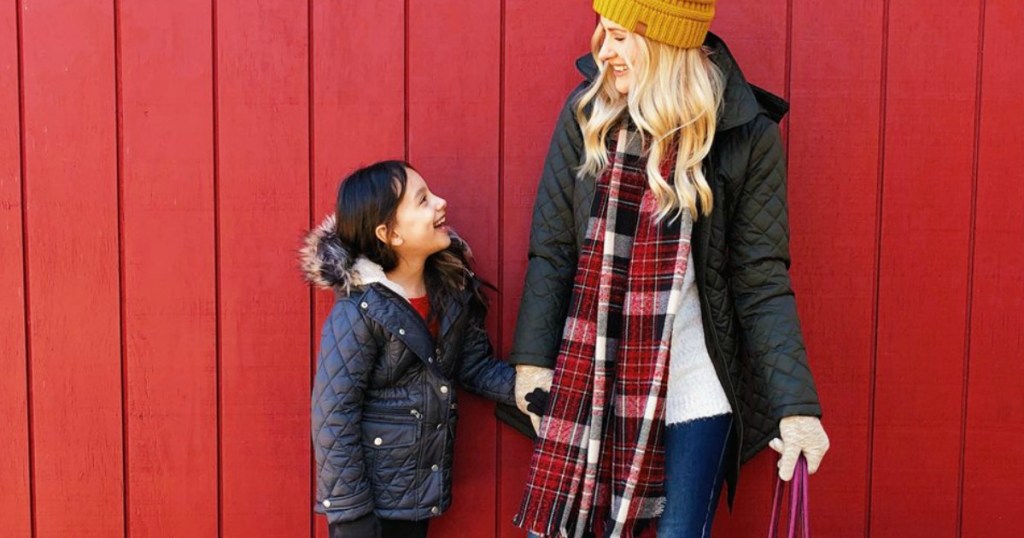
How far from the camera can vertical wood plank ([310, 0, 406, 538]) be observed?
228 cm

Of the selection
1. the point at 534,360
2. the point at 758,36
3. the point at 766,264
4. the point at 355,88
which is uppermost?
the point at 758,36

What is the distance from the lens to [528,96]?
7.58 ft

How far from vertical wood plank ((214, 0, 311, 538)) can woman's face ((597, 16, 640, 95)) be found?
0.78 m

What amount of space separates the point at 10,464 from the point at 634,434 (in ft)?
5.21

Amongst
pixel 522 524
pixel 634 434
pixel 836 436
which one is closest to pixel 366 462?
pixel 522 524

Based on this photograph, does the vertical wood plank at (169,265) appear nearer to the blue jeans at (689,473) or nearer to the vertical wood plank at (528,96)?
the vertical wood plank at (528,96)

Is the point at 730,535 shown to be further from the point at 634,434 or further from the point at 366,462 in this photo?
the point at 366,462

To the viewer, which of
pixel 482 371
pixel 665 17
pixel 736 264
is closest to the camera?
pixel 665 17

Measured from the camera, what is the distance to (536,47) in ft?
7.54

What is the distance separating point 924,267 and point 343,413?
57.5 inches

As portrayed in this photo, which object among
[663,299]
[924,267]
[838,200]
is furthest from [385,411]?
[924,267]

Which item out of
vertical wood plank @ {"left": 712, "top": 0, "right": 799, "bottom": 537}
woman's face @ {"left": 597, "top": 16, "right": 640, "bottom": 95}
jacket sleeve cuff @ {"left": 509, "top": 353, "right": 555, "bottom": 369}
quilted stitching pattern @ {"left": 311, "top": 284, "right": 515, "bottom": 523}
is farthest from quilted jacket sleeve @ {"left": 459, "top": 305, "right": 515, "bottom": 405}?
vertical wood plank @ {"left": 712, "top": 0, "right": 799, "bottom": 537}

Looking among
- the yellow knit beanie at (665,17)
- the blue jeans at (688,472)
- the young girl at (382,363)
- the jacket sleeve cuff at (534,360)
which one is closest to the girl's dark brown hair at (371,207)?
the young girl at (382,363)

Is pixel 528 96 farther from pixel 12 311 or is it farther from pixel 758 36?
pixel 12 311
